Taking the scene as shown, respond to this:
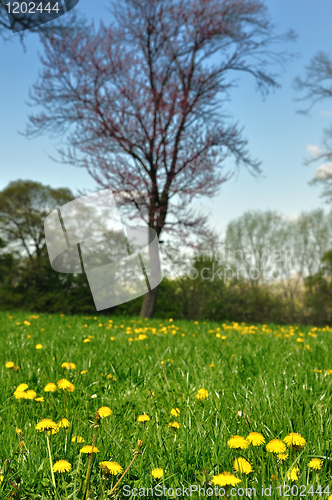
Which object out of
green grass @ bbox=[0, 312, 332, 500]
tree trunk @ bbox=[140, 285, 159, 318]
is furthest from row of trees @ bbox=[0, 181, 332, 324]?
green grass @ bbox=[0, 312, 332, 500]

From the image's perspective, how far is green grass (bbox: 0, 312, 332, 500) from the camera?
1116 mm

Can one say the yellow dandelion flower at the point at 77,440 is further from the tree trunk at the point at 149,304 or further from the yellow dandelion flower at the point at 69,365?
the tree trunk at the point at 149,304

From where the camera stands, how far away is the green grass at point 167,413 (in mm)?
1116

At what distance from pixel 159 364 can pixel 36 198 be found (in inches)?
569

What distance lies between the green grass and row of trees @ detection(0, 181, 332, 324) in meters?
6.53

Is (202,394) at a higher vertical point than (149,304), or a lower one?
lower

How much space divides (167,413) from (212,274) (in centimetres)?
975

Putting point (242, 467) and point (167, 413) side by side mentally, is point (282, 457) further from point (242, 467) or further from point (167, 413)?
point (167, 413)

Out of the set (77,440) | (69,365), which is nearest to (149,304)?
(69,365)

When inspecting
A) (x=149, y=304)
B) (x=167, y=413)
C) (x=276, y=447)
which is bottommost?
(x=167, y=413)

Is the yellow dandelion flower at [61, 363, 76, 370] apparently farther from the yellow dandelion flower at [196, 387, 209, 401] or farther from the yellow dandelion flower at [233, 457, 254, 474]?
the yellow dandelion flower at [233, 457, 254, 474]

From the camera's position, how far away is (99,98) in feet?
28.5

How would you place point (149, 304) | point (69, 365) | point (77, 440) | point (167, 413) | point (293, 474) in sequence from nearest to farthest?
point (293, 474), point (77, 440), point (167, 413), point (69, 365), point (149, 304)

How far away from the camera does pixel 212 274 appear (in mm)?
11336
